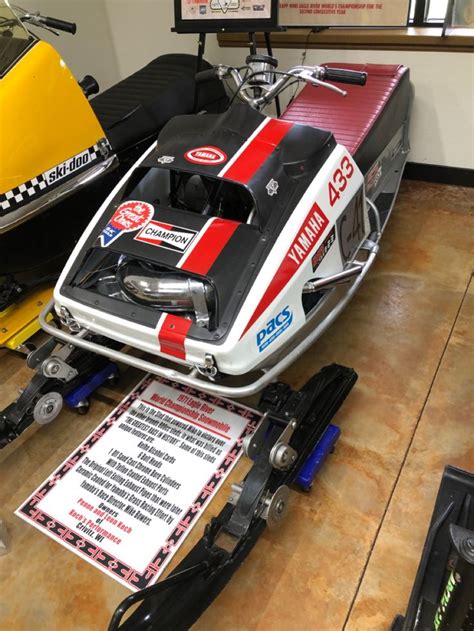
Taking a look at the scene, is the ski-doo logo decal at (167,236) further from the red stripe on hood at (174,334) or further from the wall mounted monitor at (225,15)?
the wall mounted monitor at (225,15)

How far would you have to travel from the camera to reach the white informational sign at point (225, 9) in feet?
8.24

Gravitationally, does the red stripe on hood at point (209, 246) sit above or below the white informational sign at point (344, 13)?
below

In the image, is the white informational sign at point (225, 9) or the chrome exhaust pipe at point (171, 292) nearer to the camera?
the chrome exhaust pipe at point (171, 292)

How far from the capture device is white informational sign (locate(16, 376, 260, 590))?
1624mm

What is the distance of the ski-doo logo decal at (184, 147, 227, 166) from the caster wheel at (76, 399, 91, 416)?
1.01 m

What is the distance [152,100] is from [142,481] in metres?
1.93

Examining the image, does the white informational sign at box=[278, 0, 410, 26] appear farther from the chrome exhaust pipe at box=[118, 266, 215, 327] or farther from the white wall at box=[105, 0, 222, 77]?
the chrome exhaust pipe at box=[118, 266, 215, 327]

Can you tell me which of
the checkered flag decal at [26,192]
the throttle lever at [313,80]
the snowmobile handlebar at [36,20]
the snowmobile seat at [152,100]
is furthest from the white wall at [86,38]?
the throttle lever at [313,80]

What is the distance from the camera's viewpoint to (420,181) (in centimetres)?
313

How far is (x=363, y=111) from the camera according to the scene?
2.38 metres

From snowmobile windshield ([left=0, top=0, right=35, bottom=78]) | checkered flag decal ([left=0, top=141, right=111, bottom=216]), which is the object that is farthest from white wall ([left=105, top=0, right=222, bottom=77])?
checkered flag decal ([left=0, top=141, right=111, bottom=216])

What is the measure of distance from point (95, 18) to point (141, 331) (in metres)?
2.92

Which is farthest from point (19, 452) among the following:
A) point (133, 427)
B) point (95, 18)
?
point (95, 18)

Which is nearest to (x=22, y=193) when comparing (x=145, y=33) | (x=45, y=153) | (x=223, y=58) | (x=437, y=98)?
(x=45, y=153)
